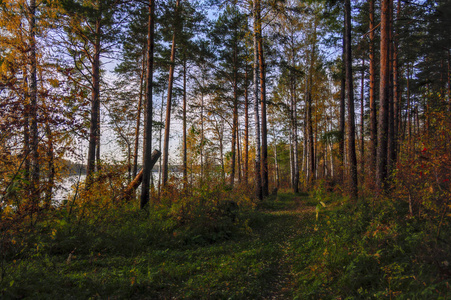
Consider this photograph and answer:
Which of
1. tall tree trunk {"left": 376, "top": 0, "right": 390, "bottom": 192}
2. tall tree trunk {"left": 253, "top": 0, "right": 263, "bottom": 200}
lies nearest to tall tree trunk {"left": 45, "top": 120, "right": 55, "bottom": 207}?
tall tree trunk {"left": 253, "top": 0, "right": 263, "bottom": 200}

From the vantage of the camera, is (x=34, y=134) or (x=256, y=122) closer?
(x=34, y=134)

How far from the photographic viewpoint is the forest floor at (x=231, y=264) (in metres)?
2.86

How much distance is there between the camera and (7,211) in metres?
3.43

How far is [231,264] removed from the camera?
409 cm

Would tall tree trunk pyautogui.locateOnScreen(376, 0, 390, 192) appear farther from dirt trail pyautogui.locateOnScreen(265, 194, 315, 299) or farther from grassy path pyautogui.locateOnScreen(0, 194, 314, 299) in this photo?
grassy path pyautogui.locateOnScreen(0, 194, 314, 299)

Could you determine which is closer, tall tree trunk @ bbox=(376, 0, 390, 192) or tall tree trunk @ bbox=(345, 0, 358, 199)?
tall tree trunk @ bbox=(376, 0, 390, 192)

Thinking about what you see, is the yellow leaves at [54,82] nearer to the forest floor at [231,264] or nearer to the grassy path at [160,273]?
the forest floor at [231,264]

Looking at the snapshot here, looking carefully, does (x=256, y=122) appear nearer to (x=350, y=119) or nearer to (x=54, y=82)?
(x=350, y=119)

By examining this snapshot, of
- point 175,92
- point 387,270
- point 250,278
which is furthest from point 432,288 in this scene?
point 175,92

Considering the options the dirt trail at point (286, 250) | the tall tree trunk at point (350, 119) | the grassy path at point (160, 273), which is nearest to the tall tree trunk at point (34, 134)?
the grassy path at point (160, 273)

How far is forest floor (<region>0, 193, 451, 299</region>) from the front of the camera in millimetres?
2861

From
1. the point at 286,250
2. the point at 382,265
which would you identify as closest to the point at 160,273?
the point at 286,250

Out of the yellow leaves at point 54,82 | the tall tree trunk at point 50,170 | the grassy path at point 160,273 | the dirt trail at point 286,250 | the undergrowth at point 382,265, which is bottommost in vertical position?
the dirt trail at point 286,250

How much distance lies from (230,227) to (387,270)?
13.7ft
